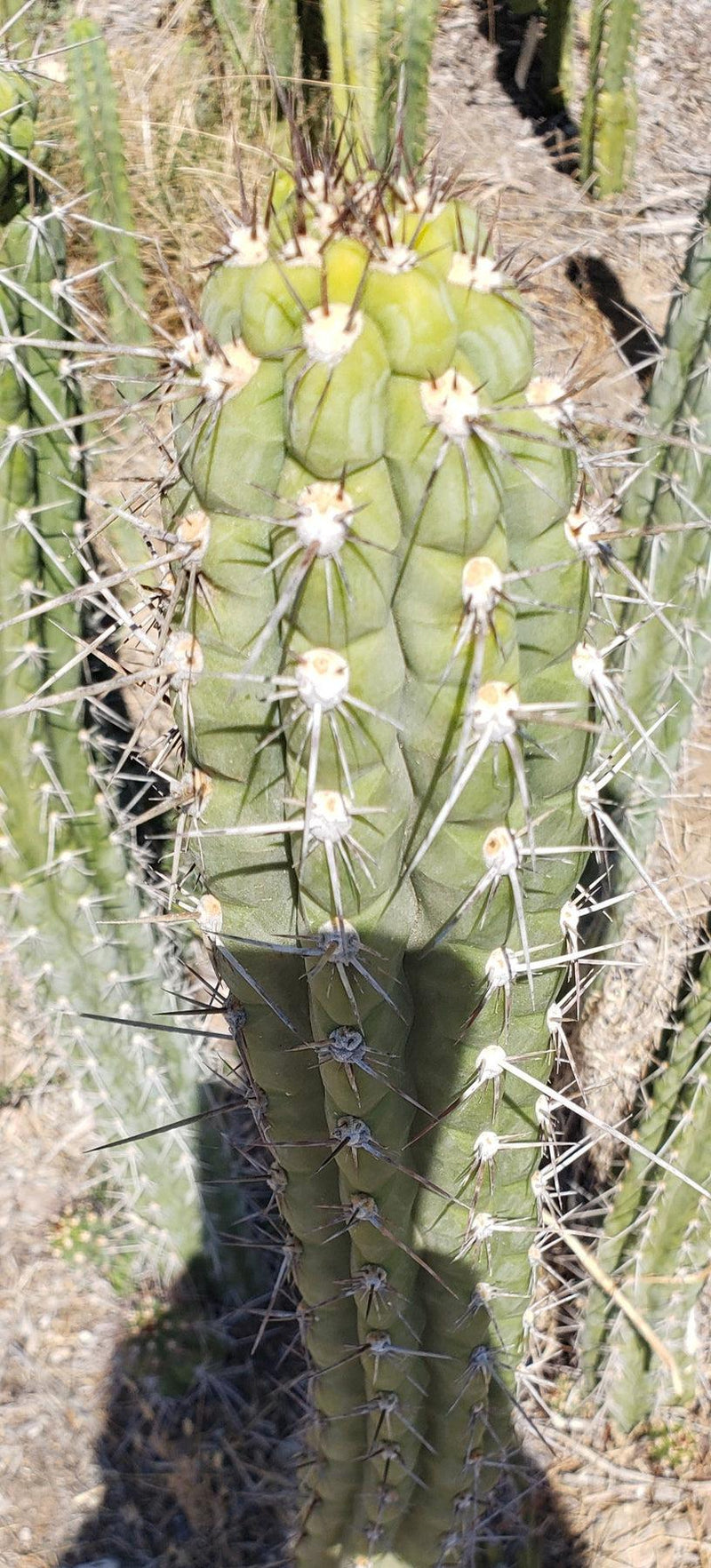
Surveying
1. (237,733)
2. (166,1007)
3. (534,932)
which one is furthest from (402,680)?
(166,1007)

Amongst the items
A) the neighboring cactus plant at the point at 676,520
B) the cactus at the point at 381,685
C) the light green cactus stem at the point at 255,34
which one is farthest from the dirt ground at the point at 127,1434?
the light green cactus stem at the point at 255,34

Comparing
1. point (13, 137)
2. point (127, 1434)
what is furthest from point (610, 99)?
point (127, 1434)

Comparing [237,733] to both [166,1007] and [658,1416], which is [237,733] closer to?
[166,1007]

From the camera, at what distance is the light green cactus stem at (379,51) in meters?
4.04

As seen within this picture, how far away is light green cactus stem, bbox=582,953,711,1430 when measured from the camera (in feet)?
7.93

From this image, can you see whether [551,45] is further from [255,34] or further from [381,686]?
[381,686]

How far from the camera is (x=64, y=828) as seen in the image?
2504mm

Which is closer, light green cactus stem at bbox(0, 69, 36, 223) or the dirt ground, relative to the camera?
light green cactus stem at bbox(0, 69, 36, 223)

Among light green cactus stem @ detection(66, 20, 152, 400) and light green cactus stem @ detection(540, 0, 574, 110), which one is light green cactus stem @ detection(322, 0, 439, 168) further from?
light green cactus stem @ detection(540, 0, 574, 110)

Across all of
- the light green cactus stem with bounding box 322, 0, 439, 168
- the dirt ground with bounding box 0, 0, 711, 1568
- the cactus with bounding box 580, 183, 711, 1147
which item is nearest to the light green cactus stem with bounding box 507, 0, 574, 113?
the light green cactus stem with bounding box 322, 0, 439, 168

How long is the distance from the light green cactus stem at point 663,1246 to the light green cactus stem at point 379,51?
323 cm

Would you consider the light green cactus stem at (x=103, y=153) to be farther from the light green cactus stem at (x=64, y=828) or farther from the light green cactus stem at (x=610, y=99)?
the light green cactus stem at (x=610, y=99)

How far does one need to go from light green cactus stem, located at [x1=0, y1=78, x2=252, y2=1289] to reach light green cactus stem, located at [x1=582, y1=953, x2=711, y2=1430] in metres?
1.03

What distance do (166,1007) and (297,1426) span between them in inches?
41.4
